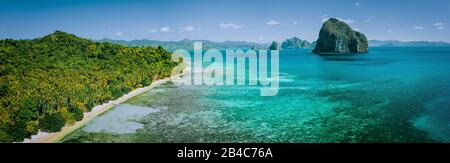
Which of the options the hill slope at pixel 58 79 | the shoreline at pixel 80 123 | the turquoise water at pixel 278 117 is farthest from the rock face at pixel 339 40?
the shoreline at pixel 80 123

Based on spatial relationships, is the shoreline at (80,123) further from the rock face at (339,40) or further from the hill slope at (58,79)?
the rock face at (339,40)

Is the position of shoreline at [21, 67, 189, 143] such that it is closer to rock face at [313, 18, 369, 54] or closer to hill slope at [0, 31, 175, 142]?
hill slope at [0, 31, 175, 142]

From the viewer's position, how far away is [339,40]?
180875 millimetres

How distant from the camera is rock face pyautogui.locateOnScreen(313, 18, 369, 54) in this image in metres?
181

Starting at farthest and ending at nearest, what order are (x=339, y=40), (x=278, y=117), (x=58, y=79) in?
(x=339, y=40) → (x=58, y=79) → (x=278, y=117)

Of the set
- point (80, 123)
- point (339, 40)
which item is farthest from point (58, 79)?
point (339, 40)

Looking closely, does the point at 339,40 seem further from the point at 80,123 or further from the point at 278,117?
the point at 80,123

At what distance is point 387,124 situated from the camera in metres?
25.8

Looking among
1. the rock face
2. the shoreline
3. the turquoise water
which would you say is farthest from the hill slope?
the rock face

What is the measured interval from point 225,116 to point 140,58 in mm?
35368

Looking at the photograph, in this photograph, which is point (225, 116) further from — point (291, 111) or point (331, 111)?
point (331, 111)

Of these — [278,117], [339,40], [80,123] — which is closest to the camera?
[80,123]

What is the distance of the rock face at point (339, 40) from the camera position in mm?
180913
